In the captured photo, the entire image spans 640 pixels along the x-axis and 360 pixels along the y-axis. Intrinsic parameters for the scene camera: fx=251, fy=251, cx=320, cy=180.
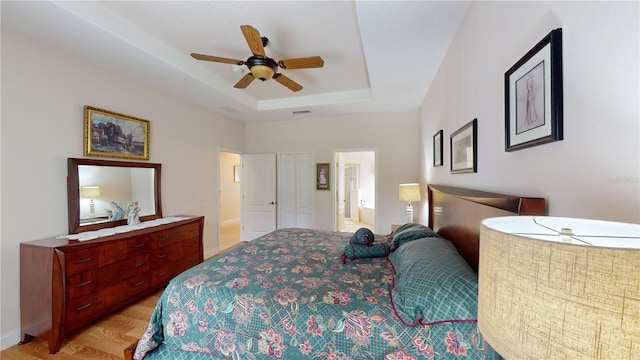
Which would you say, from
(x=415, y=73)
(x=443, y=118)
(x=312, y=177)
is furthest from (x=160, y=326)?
(x=312, y=177)

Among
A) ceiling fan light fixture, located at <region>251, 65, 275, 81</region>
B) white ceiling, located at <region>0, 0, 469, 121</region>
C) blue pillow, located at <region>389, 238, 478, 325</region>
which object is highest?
white ceiling, located at <region>0, 0, 469, 121</region>

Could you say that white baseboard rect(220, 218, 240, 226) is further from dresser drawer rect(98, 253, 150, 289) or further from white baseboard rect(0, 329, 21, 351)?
white baseboard rect(0, 329, 21, 351)

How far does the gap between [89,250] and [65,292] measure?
13.7 inches

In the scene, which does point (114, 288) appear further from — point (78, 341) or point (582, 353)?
point (582, 353)

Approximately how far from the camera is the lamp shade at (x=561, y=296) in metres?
0.35

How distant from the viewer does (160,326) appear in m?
1.65

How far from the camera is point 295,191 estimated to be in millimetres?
5305

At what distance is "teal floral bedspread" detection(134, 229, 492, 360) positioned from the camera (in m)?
1.19

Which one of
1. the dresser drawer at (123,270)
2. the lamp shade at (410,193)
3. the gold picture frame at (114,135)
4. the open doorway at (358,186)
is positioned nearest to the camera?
the dresser drawer at (123,270)

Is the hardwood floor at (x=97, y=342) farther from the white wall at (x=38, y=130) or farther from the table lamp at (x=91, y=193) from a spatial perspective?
the table lamp at (x=91, y=193)

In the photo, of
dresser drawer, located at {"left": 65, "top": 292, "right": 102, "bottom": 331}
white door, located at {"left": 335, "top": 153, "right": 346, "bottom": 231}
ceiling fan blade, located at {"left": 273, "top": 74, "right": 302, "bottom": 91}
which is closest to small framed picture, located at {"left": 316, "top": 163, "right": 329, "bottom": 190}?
white door, located at {"left": 335, "top": 153, "right": 346, "bottom": 231}

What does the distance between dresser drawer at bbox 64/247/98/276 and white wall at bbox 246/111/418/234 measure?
347cm

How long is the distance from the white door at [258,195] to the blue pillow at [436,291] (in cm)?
418

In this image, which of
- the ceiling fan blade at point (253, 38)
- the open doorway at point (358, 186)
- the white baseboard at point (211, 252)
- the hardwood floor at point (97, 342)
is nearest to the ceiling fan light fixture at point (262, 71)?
the ceiling fan blade at point (253, 38)
